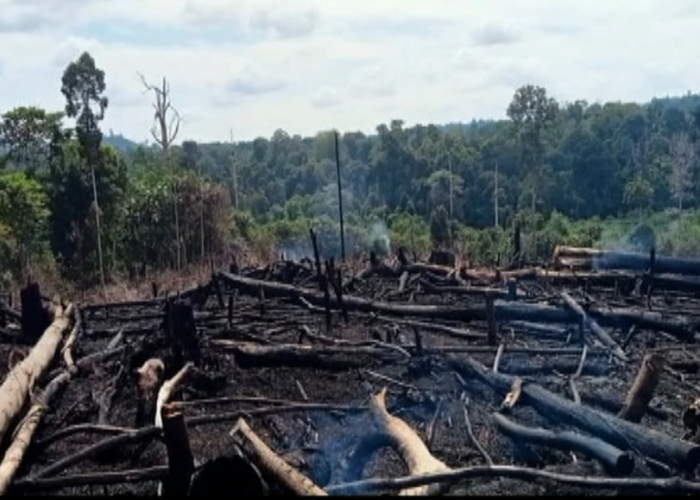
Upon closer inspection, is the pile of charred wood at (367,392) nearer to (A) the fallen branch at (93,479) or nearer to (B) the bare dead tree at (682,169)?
(A) the fallen branch at (93,479)

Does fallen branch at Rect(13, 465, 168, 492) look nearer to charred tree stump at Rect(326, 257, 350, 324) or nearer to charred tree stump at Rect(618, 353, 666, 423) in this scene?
charred tree stump at Rect(618, 353, 666, 423)

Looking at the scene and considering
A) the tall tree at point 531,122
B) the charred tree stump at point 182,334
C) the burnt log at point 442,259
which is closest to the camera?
the charred tree stump at point 182,334

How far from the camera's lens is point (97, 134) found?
103 ft

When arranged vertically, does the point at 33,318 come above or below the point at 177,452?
below

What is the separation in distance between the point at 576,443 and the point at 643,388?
824mm

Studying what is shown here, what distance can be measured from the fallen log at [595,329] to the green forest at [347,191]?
25.2ft

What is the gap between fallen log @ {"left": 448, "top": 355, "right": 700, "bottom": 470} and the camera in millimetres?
5539

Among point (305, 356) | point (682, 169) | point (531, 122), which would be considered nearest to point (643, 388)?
point (305, 356)

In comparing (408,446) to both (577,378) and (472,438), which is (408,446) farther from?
(577,378)

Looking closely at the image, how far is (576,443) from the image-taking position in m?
5.96

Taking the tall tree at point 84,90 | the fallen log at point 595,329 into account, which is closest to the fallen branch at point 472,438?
the fallen log at point 595,329

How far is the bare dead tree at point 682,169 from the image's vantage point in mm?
44438

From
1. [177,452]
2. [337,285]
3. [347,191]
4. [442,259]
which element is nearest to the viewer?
[177,452]

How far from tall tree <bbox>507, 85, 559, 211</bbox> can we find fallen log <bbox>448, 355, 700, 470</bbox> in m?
42.0
